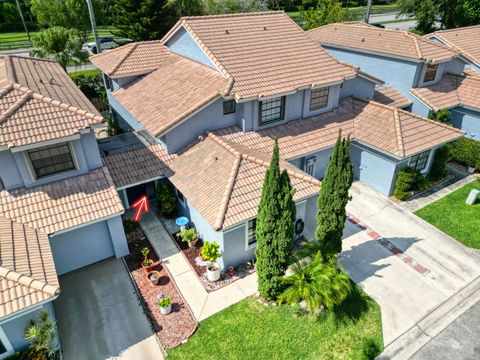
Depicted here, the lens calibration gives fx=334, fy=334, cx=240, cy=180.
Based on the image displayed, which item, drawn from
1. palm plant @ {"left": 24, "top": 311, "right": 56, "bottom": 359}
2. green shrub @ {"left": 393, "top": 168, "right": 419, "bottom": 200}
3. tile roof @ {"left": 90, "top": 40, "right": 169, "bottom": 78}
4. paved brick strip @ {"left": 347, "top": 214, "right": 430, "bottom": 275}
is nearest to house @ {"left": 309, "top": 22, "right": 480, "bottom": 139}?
green shrub @ {"left": 393, "top": 168, "right": 419, "bottom": 200}

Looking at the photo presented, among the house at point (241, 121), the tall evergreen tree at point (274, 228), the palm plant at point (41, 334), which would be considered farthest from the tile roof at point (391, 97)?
the palm plant at point (41, 334)

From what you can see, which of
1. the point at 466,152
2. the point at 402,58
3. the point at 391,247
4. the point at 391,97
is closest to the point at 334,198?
the point at 391,247

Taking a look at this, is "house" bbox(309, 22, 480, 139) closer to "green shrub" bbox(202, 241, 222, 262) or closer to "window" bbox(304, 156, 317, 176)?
"window" bbox(304, 156, 317, 176)

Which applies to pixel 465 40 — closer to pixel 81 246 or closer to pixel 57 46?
pixel 81 246

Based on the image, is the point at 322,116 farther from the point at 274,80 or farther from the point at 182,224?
the point at 182,224

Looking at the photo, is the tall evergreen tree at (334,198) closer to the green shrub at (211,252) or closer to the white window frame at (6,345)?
the green shrub at (211,252)

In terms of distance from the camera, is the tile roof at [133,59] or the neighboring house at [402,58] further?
the neighboring house at [402,58]
